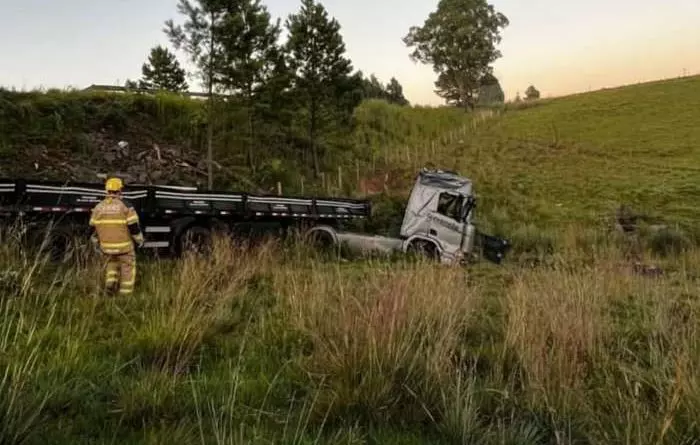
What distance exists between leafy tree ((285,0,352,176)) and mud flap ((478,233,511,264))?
12425 mm

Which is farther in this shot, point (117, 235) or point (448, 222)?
point (448, 222)

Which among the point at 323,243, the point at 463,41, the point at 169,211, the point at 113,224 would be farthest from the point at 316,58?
the point at 463,41

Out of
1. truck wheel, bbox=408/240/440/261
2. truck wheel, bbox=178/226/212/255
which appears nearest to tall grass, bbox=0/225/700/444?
truck wheel, bbox=178/226/212/255

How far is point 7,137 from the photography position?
842 inches

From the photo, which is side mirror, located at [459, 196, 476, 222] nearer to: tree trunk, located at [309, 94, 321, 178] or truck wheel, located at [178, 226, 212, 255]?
truck wheel, located at [178, 226, 212, 255]

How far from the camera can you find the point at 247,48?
23.1 meters

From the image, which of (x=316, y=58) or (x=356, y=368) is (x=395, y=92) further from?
(x=356, y=368)

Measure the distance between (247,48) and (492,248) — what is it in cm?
1202

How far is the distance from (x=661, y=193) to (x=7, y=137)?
27.7 meters

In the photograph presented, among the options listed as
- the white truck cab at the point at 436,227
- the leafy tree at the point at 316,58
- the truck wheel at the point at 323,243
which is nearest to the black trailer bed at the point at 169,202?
the truck wheel at the point at 323,243

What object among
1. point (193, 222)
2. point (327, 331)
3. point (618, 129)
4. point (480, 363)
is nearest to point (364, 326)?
point (327, 331)

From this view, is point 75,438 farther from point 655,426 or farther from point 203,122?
point 203,122

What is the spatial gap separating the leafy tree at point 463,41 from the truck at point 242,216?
4832 centimetres

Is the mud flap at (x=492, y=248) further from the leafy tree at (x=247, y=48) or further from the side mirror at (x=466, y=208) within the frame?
the leafy tree at (x=247, y=48)
